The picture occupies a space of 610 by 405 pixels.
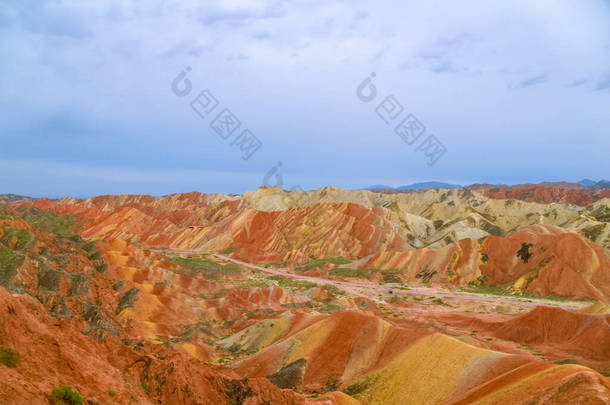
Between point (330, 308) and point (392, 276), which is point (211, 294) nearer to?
point (330, 308)

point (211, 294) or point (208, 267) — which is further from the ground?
point (208, 267)

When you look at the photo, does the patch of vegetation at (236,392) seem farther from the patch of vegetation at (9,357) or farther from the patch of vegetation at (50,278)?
the patch of vegetation at (50,278)

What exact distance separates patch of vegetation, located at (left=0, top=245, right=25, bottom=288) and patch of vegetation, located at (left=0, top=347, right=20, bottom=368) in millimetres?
19329

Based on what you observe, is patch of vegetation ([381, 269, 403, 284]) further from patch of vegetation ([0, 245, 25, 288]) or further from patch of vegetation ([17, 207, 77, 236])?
patch of vegetation ([17, 207, 77, 236])

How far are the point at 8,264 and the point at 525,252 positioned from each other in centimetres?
6277

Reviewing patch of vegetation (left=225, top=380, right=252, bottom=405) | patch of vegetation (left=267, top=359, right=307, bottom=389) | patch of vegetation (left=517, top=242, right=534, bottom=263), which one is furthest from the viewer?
patch of vegetation (left=517, top=242, right=534, bottom=263)

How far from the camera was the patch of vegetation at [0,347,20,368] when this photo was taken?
1102 centimetres

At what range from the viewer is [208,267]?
68.6m

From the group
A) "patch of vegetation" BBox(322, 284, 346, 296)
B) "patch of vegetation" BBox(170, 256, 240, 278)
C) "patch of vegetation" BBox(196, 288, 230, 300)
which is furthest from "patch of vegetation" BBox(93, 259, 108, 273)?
"patch of vegetation" BBox(322, 284, 346, 296)

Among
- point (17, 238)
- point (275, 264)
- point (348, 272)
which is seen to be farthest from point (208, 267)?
point (17, 238)

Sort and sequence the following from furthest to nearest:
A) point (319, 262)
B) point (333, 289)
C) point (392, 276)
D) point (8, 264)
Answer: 1. point (319, 262)
2. point (392, 276)
3. point (333, 289)
4. point (8, 264)

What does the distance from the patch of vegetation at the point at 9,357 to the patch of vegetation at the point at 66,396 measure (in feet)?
5.15

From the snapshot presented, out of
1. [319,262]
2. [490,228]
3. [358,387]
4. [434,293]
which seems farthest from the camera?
[490,228]

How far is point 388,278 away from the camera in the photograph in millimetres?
66000
